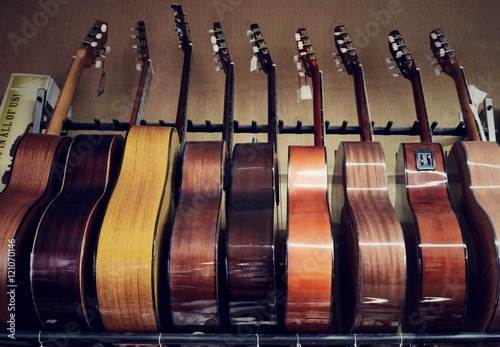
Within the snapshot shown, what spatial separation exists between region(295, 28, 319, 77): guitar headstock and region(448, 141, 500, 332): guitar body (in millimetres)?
701

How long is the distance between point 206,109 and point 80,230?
1.24 meters

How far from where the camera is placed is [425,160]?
69.8 inches

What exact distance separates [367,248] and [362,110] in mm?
794

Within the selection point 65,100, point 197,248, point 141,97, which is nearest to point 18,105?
point 65,100

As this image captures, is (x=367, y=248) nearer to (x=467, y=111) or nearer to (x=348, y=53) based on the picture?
(x=467, y=111)

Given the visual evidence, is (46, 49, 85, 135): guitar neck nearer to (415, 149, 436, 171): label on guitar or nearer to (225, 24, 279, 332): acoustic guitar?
(225, 24, 279, 332): acoustic guitar

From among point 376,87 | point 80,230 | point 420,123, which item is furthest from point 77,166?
point 376,87

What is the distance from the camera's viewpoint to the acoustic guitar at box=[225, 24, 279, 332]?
1.52 metres

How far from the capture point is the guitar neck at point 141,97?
7.07 feet

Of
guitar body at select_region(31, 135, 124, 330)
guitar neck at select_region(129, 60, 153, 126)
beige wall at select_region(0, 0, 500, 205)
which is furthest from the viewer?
beige wall at select_region(0, 0, 500, 205)

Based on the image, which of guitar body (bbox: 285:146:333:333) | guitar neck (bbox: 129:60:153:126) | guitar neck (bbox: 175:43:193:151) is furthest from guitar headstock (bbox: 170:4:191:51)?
guitar body (bbox: 285:146:333:333)

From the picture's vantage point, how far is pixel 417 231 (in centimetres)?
158

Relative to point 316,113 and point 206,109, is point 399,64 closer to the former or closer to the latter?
point 316,113

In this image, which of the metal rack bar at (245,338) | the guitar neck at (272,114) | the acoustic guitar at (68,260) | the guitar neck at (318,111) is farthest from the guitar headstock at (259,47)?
the metal rack bar at (245,338)
